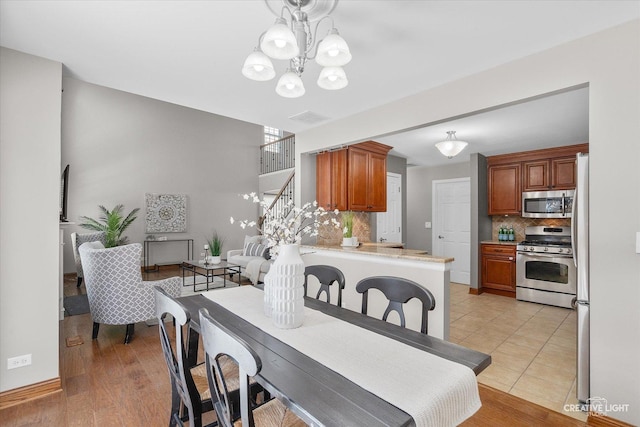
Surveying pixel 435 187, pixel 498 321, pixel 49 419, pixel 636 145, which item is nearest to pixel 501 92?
pixel 636 145

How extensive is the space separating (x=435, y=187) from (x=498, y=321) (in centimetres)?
347

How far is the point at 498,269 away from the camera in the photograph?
5484mm

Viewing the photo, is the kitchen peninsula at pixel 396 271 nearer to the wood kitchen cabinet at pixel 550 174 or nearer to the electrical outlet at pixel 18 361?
the electrical outlet at pixel 18 361

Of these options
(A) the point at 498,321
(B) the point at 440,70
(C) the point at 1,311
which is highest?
(B) the point at 440,70

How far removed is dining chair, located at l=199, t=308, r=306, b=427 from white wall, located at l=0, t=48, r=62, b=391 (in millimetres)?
1960

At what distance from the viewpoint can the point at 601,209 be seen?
2.04m

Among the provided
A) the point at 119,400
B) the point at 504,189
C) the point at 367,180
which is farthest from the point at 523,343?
the point at 119,400

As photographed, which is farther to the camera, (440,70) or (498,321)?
(498,321)

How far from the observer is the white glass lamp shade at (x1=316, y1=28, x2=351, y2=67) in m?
1.50

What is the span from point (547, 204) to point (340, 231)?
11.6 ft

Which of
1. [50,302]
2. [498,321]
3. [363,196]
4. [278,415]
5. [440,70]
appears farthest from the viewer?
[363,196]

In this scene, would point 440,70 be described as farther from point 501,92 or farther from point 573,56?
point 573,56

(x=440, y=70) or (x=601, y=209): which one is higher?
(x=440, y=70)

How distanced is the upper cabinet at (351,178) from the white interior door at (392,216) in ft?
3.23
